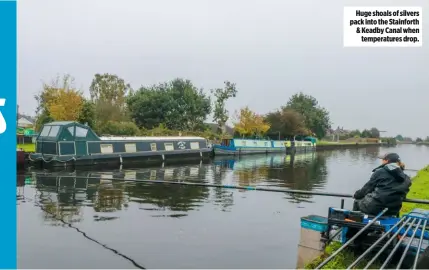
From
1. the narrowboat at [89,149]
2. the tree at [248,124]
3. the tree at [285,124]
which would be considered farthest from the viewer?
the tree at [285,124]

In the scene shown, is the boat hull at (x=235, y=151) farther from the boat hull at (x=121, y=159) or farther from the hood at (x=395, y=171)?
the hood at (x=395, y=171)

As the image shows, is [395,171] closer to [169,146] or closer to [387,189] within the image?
[387,189]

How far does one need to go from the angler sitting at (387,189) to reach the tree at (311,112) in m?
66.0

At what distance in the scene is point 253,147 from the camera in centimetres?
3872

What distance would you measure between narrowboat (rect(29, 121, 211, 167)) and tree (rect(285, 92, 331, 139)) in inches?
1843

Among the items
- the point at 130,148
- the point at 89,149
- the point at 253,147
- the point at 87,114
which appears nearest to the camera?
the point at 89,149

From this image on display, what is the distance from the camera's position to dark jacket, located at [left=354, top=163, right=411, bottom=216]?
4957 mm

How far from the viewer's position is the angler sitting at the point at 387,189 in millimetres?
4957

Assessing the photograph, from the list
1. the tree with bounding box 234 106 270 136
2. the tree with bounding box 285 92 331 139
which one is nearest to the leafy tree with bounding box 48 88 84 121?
the tree with bounding box 234 106 270 136

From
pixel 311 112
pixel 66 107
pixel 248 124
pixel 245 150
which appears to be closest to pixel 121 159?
pixel 66 107

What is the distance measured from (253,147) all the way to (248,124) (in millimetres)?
12180

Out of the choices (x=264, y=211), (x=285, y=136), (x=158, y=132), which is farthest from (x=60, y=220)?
(x=285, y=136)

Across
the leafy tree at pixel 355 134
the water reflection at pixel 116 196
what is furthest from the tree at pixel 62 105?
the leafy tree at pixel 355 134

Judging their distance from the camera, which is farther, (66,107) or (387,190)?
(66,107)
